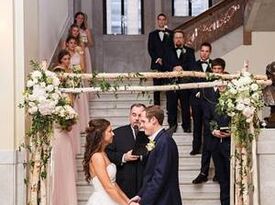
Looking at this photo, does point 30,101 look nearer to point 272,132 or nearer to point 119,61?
point 272,132

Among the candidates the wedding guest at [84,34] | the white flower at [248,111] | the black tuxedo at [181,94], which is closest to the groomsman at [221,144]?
the white flower at [248,111]

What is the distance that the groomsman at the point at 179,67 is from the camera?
8.69 metres

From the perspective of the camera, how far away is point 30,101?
18.8 ft

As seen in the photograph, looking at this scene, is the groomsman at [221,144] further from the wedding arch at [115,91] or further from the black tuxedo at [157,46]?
the black tuxedo at [157,46]

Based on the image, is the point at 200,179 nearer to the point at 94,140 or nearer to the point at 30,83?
the point at 94,140

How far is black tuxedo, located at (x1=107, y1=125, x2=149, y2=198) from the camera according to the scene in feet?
19.8

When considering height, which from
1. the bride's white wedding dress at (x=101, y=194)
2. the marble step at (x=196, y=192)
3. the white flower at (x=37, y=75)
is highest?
the white flower at (x=37, y=75)

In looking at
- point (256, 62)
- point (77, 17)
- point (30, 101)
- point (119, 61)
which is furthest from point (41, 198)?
point (119, 61)

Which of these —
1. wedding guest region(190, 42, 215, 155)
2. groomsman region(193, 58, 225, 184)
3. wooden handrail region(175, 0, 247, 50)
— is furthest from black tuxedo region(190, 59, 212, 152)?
wooden handrail region(175, 0, 247, 50)

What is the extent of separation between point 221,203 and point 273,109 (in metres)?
1.29

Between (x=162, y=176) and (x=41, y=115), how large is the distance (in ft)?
4.76

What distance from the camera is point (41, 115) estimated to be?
583cm

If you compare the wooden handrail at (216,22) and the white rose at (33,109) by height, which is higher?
the wooden handrail at (216,22)

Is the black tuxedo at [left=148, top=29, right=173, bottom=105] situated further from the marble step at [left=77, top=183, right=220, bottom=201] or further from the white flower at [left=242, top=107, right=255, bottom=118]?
the white flower at [left=242, top=107, right=255, bottom=118]
